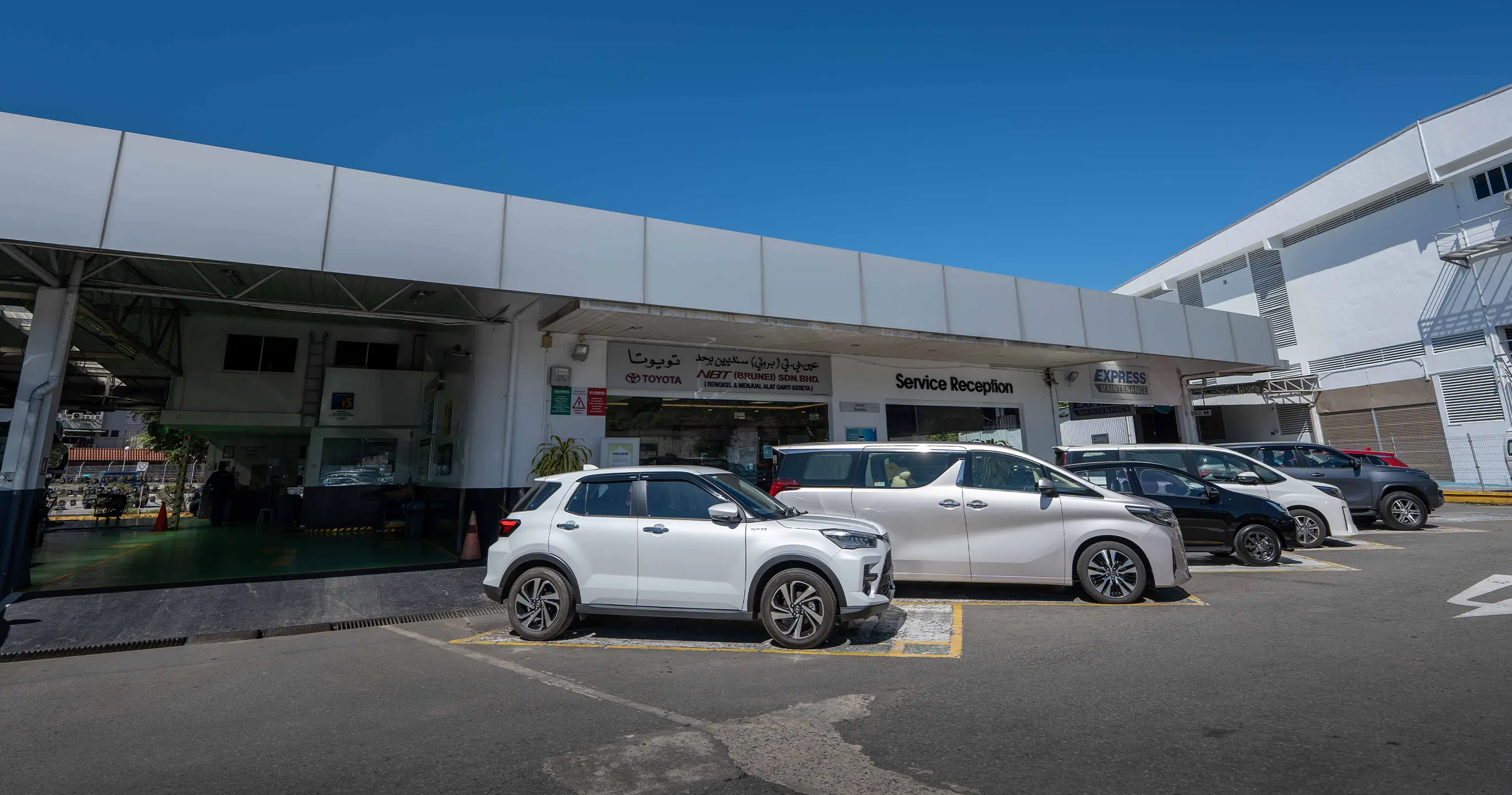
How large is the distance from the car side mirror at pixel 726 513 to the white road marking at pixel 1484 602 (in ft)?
22.3

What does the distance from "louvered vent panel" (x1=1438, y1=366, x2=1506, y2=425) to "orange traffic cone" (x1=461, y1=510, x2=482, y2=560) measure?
29.7m

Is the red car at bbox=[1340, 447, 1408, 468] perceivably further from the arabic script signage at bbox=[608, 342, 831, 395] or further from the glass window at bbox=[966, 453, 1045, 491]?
the arabic script signage at bbox=[608, 342, 831, 395]

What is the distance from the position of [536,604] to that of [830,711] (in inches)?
143

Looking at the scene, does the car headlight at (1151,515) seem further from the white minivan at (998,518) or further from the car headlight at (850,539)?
the car headlight at (850,539)

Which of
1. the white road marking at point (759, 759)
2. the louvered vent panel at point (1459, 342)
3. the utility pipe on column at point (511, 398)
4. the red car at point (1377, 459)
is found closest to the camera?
the white road marking at point (759, 759)

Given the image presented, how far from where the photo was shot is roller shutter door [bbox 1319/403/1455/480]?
73.6 feet

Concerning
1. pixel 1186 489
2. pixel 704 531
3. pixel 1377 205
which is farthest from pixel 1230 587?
pixel 1377 205

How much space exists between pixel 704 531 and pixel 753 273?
6400 millimetres

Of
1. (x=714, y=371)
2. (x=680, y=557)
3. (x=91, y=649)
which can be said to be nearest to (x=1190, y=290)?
(x=714, y=371)

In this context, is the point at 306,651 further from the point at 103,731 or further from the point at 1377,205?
the point at 1377,205

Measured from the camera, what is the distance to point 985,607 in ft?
24.9

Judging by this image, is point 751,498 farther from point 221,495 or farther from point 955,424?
point 221,495

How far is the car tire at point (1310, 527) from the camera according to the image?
35.9ft

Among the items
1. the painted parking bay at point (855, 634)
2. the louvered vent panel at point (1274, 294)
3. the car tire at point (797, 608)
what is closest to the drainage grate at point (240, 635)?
the painted parking bay at point (855, 634)
